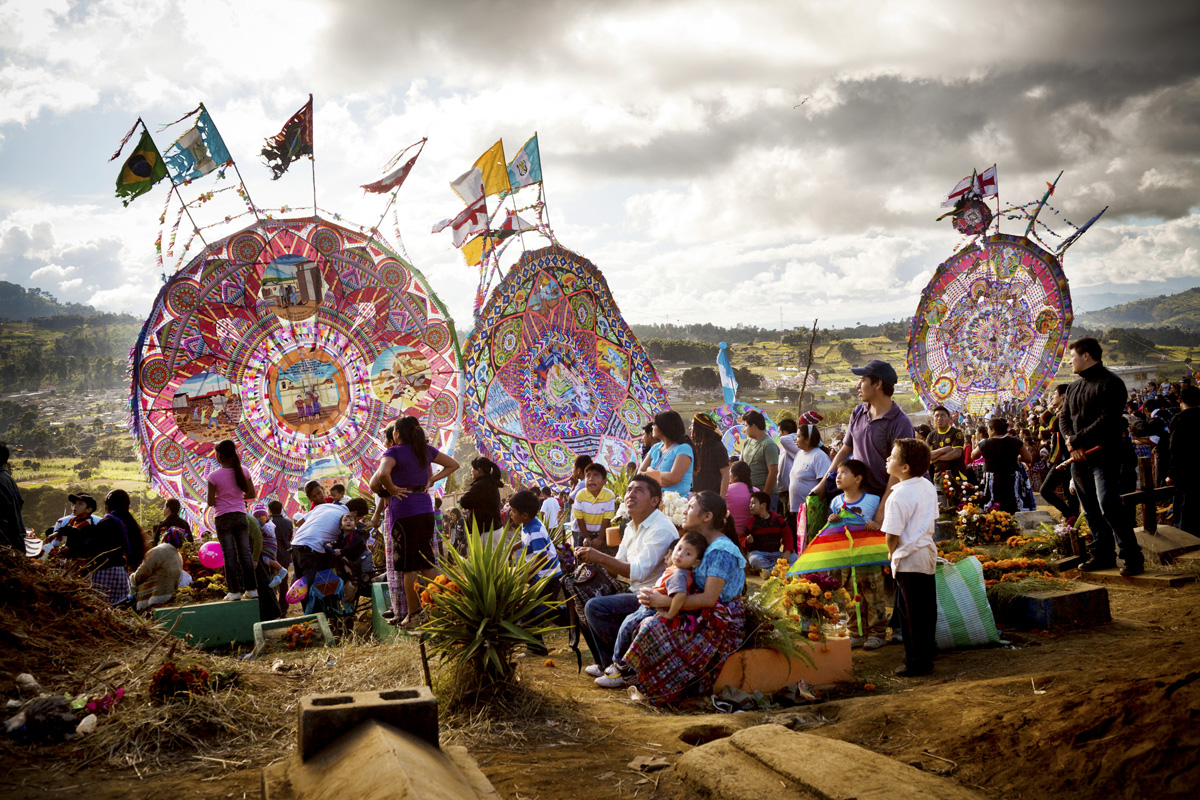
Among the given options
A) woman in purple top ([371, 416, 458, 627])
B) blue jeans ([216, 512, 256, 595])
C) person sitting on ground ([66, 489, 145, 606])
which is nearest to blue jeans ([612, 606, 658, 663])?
woman in purple top ([371, 416, 458, 627])

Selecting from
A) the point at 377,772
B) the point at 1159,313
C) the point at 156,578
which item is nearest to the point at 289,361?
the point at 156,578

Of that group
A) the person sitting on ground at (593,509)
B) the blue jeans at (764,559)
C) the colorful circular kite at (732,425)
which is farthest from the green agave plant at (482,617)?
the colorful circular kite at (732,425)

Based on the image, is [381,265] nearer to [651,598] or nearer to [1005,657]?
[651,598]

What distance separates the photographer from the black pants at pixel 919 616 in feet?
16.3

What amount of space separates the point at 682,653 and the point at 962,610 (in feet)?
7.35

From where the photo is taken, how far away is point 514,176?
1498 centimetres

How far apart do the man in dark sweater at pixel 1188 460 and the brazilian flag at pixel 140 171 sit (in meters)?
13.0

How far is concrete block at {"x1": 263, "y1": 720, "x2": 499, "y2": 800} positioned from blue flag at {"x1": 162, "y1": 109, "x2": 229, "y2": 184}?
34.8 feet

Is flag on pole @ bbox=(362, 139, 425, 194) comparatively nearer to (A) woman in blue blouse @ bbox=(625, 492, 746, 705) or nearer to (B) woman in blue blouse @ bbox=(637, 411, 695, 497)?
(B) woman in blue blouse @ bbox=(637, 411, 695, 497)

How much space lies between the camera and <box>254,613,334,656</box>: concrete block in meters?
6.74

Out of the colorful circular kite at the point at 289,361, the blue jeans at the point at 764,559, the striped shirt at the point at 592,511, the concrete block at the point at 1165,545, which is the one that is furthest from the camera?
the colorful circular kite at the point at 289,361

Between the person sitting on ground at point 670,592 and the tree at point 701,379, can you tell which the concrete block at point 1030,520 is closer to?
the person sitting on ground at point 670,592

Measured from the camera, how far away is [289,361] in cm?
1233

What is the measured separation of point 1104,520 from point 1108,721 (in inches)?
181
